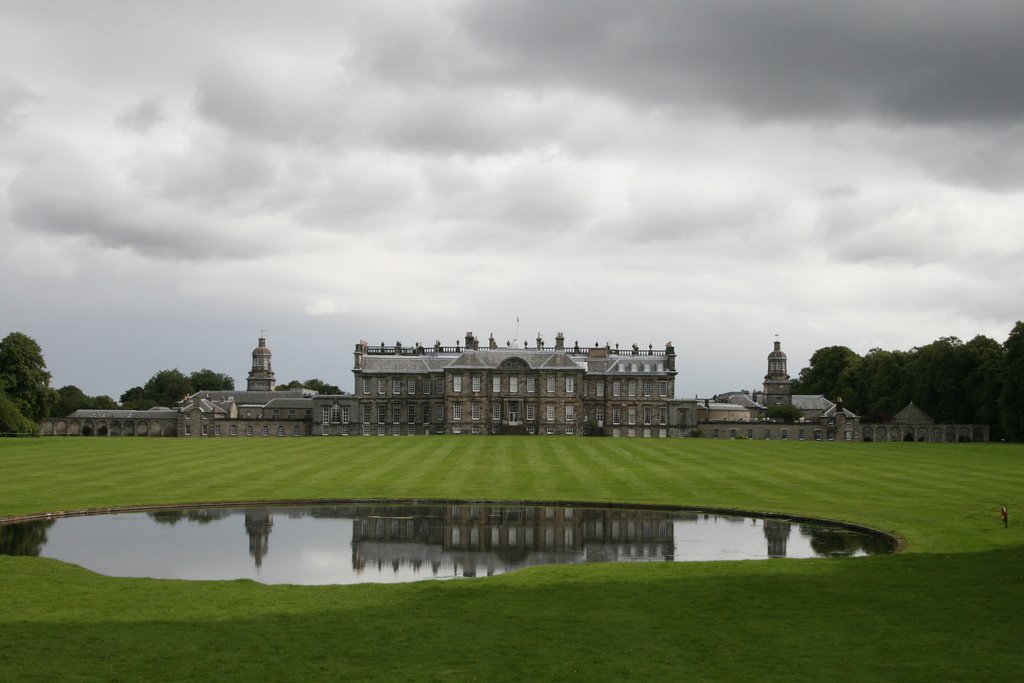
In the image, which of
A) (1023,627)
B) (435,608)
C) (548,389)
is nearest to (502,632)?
(435,608)

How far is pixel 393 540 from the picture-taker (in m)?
27.0

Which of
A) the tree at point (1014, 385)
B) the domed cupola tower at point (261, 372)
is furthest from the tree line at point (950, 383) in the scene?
the domed cupola tower at point (261, 372)

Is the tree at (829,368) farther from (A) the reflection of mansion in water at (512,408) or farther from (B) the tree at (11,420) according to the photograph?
(B) the tree at (11,420)

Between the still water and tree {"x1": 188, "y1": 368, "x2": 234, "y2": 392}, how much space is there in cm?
12859

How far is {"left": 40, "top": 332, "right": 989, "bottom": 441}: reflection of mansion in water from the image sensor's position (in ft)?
306

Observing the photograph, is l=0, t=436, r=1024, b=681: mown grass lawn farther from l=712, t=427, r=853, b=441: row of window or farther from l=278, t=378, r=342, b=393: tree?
l=278, t=378, r=342, b=393: tree

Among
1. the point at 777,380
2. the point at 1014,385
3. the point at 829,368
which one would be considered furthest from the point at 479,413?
the point at 829,368

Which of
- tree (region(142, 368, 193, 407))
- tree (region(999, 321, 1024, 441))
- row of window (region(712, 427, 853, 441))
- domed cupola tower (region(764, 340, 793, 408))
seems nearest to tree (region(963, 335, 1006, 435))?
tree (region(999, 321, 1024, 441))

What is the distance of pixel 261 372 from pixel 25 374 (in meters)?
40.5

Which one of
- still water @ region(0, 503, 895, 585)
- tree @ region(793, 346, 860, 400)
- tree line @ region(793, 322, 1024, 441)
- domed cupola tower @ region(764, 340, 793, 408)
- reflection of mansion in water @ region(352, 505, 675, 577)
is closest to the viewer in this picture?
still water @ region(0, 503, 895, 585)

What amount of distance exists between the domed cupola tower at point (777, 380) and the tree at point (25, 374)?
7146 centimetres

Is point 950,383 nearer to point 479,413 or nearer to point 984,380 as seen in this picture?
point 984,380

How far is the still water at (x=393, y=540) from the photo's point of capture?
22.8 m

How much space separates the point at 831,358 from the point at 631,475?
89.4 metres
